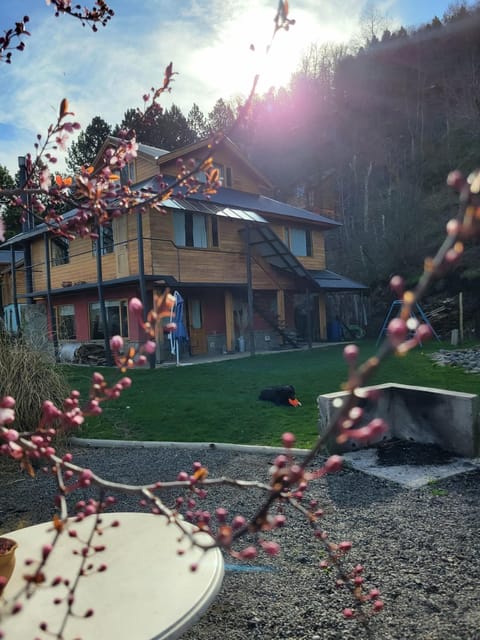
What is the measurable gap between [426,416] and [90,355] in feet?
44.1

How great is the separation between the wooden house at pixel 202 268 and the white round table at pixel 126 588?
471 inches

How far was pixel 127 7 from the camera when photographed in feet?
8.34

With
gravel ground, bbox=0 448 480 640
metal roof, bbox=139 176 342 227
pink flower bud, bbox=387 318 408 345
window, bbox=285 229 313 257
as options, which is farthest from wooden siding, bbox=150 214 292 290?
pink flower bud, bbox=387 318 408 345

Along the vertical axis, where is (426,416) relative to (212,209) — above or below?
below

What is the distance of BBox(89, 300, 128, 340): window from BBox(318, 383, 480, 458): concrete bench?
12.9m

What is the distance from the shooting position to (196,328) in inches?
719

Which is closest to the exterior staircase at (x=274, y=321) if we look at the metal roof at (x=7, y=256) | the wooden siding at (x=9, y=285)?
the wooden siding at (x=9, y=285)

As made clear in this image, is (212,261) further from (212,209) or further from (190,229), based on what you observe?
(212,209)

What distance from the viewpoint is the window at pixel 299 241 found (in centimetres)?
2142

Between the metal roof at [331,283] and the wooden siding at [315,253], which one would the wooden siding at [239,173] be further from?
the metal roof at [331,283]

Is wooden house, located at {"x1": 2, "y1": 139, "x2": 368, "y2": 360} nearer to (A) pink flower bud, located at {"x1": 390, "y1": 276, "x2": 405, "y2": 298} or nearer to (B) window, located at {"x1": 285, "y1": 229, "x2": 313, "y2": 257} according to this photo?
(B) window, located at {"x1": 285, "y1": 229, "x2": 313, "y2": 257}

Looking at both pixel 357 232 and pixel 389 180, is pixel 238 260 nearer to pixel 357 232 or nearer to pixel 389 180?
pixel 357 232

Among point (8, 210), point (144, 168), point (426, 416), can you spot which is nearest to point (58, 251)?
point (8, 210)

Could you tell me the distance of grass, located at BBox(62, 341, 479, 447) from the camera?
6641mm
